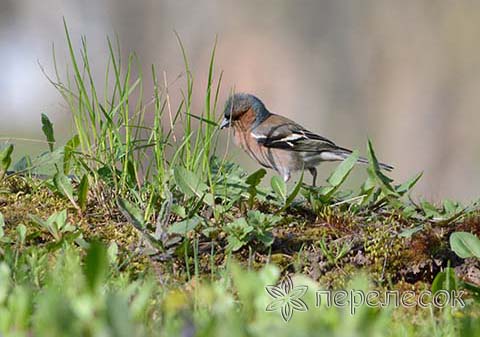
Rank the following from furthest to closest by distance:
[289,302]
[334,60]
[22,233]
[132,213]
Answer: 1. [334,60]
2. [132,213]
3. [22,233]
4. [289,302]

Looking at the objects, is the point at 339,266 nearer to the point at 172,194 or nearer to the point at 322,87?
the point at 172,194

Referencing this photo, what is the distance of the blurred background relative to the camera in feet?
43.7

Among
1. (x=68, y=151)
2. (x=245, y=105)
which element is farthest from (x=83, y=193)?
(x=245, y=105)

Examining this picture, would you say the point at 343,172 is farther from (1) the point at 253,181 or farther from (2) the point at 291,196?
(1) the point at 253,181

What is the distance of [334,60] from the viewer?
14.5m

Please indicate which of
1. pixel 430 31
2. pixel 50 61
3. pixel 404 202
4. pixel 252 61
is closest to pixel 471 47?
pixel 430 31

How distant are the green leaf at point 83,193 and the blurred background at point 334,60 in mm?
7628

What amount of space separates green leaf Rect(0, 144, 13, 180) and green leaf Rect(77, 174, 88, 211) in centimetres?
41

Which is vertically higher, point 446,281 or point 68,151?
point 68,151

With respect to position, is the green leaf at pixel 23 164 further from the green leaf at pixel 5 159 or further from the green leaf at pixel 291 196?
the green leaf at pixel 291 196

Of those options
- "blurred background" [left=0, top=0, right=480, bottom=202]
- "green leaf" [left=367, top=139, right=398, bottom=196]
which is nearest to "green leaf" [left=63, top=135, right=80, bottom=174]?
"green leaf" [left=367, top=139, right=398, bottom=196]

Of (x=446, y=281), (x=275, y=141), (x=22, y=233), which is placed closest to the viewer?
(x=446, y=281)

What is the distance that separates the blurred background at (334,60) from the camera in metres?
13.3

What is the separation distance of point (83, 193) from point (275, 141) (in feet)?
8.90
